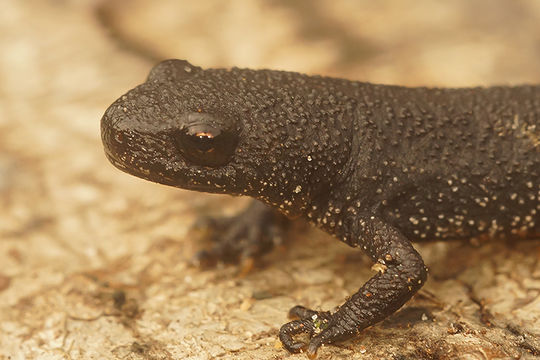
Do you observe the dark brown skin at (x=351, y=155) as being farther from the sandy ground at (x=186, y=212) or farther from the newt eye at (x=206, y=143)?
the sandy ground at (x=186, y=212)

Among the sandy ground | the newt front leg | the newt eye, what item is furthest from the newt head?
the sandy ground

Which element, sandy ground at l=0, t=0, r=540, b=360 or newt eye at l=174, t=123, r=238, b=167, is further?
sandy ground at l=0, t=0, r=540, b=360

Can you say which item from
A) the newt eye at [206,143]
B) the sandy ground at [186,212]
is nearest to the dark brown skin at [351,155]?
the newt eye at [206,143]

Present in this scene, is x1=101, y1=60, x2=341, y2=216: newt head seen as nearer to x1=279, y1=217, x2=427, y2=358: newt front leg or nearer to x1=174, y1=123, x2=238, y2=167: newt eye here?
x1=174, y1=123, x2=238, y2=167: newt eye

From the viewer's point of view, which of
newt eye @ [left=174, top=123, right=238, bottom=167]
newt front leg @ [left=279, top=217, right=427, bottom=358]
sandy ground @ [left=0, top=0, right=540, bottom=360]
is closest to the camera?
newt eye @ [left=174, top=123, right=238, bottom=167]

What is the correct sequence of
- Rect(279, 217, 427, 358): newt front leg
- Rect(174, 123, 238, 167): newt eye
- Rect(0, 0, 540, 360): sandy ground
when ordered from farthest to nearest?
Rect(0, 0, 540, 360): sandy ground → Rect(279, 217, 427, 358): newt front leg → Rect(174, 123, 238, 167): newt eye

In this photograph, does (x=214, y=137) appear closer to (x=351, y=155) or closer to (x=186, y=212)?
(x=351, y=155)

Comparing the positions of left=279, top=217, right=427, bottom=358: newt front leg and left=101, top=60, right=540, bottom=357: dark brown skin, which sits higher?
left=101, top=60, right=540, bottom=357: dark brown skin

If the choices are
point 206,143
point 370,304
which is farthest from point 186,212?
point 370,304
